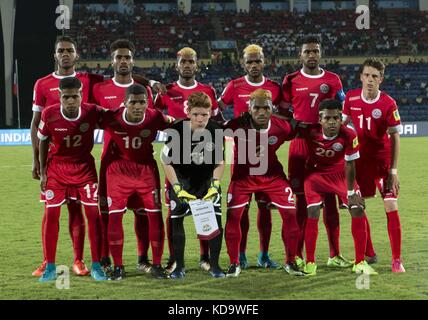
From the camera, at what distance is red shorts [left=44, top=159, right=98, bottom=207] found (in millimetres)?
5980

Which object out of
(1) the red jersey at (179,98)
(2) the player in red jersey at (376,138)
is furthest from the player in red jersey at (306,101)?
(1) the red jersey at (179,98)

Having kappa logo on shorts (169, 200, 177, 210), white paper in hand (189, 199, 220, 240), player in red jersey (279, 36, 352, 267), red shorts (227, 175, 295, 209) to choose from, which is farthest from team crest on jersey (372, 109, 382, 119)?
kappa logo on shorts (169, 200, 177, 210)

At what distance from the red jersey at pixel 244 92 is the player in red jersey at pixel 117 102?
2.50ft

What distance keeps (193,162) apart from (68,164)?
41.3 inches

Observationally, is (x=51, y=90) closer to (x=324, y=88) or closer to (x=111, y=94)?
(x=111, y=94)

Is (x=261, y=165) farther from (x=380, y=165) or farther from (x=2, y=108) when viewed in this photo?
(x=2, y=108)

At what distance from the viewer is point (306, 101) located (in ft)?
21.9

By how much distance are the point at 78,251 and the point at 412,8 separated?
118ft

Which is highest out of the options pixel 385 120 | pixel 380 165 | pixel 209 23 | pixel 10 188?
pixel 209 23

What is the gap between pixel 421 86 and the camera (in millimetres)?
31062

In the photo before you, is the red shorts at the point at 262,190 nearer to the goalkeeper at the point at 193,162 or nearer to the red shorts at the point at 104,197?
the goalkeeper at the point at 193,162

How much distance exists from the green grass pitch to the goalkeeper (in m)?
0.29

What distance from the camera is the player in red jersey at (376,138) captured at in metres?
6.27

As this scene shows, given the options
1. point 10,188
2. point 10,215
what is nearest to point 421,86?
point 10,188
